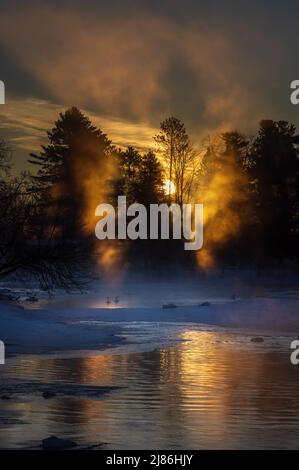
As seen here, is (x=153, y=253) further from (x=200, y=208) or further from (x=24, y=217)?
(x=24, y=217)

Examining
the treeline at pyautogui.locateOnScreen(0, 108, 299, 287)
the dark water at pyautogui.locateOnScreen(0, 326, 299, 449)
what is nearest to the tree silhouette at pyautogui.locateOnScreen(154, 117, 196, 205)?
the treeline at pyautogui.locateOnScreen(0, 108, 299, 287)

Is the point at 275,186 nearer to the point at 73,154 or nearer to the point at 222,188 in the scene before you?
the point at 222,188

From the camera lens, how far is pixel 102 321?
31.1 metres

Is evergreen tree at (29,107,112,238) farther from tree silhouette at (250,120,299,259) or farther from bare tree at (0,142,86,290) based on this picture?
bare tree at (0,142,86,290)

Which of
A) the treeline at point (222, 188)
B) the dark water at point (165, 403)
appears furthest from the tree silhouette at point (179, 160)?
the dark water at point (165, 403)

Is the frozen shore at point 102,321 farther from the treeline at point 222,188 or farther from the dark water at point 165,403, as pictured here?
the treeline at point 222,188

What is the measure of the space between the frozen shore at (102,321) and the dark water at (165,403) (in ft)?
9.56

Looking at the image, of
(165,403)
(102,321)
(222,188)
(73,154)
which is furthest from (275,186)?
(165,403)

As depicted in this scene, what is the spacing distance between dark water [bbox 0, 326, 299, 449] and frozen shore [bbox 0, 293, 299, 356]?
2.91 meters

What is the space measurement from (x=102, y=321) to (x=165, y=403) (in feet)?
56.6

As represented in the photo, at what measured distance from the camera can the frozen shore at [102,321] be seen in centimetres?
2381

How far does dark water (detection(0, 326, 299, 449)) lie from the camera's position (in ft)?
36.9

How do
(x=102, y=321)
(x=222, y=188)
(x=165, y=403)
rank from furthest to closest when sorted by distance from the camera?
(x=222, y=188) < (x=102, y=321) < (x=165, y=403)

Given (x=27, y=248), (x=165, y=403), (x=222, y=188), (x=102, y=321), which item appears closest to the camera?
(x=165, y=403)
